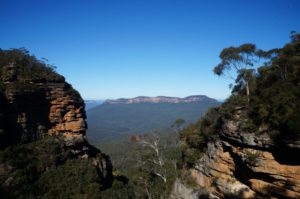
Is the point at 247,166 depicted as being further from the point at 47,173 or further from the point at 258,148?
the point at 47,173

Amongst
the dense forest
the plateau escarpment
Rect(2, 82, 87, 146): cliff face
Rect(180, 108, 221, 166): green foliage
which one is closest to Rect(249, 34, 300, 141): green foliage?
the dense forest

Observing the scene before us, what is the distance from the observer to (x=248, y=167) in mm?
17438

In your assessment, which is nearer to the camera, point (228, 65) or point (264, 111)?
point (264, 111)

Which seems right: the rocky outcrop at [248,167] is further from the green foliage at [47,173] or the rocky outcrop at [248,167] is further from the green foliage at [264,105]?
the green foliage at [47,173]

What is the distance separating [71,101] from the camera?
46562 mm

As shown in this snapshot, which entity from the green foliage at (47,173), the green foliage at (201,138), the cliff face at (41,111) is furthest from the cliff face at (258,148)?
the cliff face at (41,111)

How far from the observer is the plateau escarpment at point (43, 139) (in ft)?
108

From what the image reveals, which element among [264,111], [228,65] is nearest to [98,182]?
[228,65]

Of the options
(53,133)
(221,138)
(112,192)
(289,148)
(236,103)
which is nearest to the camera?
(289,148)

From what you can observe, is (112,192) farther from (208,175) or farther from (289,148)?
(289,148)

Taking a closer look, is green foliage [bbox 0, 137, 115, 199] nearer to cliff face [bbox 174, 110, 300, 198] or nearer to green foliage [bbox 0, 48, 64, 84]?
green foliage [bbox 0, 48, 64, 84]

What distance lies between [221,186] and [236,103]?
8510 millimetres

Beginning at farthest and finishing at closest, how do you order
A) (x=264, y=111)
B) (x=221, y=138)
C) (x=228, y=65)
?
(x=228, y=65) < (x=221, y=138) < (x=264, y=111)

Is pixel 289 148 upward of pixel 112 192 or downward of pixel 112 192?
upward
